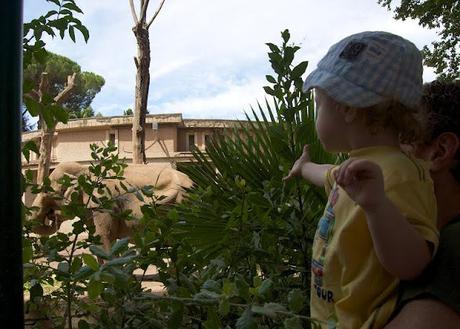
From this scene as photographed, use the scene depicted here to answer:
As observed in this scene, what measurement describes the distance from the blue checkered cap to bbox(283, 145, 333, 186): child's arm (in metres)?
Result: 0.32

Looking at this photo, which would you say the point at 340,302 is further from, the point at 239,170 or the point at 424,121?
the point at 239,170

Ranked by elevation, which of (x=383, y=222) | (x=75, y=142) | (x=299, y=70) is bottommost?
(x=383, y=222)

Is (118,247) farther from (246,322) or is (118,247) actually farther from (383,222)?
(383,222)

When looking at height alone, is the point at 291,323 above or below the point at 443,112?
below

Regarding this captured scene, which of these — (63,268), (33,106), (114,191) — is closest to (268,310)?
(63,268)

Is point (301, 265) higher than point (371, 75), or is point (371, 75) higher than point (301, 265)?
point (371, 75)

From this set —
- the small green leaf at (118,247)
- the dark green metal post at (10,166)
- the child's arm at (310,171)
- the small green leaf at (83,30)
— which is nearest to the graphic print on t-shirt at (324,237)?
the child's arm at (310,171)

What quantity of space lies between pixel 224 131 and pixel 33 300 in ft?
4.84

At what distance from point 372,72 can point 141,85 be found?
367 inches

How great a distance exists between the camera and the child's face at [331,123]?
1013mm

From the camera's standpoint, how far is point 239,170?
2240mm

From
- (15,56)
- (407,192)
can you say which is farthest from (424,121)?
(15,56)

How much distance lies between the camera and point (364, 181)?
0.79 meters

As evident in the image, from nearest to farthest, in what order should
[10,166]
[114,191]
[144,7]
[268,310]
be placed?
[10,166] → [268,310] → [114,191] → [144,7]
